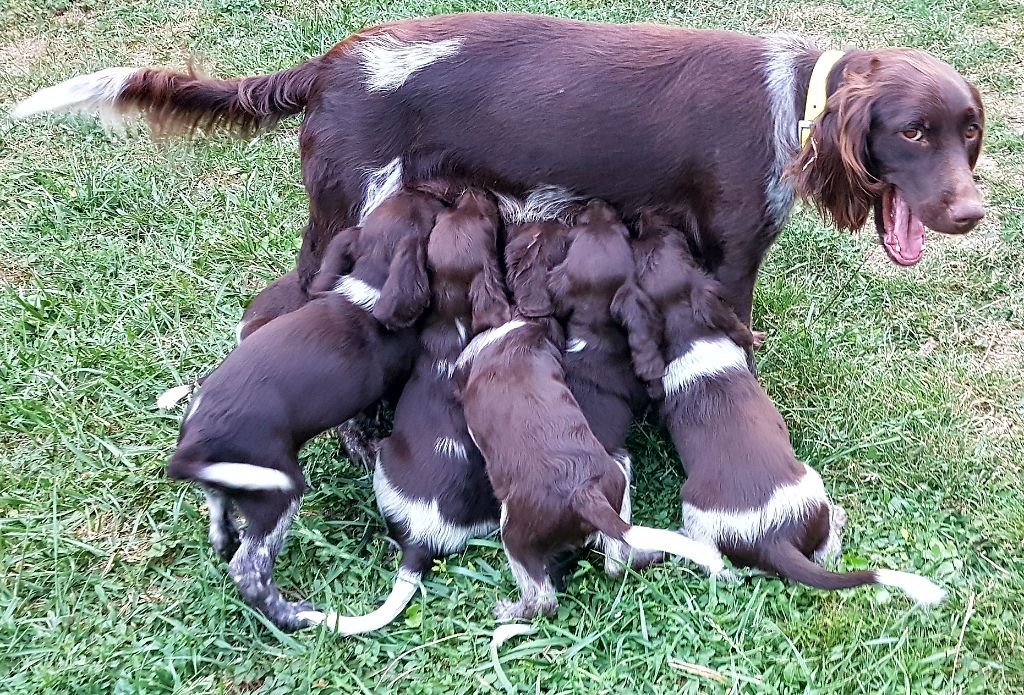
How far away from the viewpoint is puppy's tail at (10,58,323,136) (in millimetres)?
2980

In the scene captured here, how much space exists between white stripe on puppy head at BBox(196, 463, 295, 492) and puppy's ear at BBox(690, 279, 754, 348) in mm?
1283

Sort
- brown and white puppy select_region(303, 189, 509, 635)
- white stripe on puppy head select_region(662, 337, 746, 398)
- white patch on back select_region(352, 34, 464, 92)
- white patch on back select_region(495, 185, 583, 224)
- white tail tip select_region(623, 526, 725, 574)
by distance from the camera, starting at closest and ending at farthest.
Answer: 1. white tail tip select_region(623, 526, 725, 574)
2. brown and white puppy select_region(303, 189, 509, 635)
3. white stripe on puppy head select_region(662, 337, 746, 398)
4. white patch on back select_region(352, 34, 464, 92)
5. white patch on back select_region(495, 185, 583, 224)

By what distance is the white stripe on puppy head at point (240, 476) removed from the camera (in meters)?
2.26

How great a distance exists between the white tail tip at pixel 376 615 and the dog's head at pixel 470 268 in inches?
29.3

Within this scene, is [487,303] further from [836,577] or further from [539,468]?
[836,577]

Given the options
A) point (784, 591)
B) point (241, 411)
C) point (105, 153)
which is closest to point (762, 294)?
point (784, 591)

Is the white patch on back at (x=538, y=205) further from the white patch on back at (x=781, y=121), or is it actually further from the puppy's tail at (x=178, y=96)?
the puppy's tail at (x=178, y=96)

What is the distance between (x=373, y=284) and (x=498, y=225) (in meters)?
0.46

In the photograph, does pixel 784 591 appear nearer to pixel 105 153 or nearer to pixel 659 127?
pixel 659 127

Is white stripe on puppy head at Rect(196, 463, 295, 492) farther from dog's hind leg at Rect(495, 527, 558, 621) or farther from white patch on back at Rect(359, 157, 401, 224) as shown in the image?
white patch on back at Rect(359, 157, 401, 224)

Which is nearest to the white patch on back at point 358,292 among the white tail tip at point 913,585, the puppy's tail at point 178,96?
the puppy's tail at point 178,96

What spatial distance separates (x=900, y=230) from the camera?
110 inches

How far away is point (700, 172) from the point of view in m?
2.85

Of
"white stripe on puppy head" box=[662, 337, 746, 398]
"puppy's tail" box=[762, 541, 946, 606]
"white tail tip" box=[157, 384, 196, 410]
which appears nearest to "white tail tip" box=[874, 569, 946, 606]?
"puppy's tail" box=[762, 541, 946, 606]
